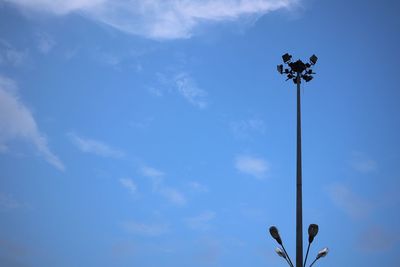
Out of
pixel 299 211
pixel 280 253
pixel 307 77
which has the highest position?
pixel 307 77

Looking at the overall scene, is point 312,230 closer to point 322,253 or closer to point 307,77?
point 322,253

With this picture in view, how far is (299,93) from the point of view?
55.8 ft

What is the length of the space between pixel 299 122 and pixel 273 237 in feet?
17.4

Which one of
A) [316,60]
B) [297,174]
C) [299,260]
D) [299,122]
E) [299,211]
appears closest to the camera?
[299,260]

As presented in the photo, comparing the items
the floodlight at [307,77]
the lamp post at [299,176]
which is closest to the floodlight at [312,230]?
the lamp post at [299,176]

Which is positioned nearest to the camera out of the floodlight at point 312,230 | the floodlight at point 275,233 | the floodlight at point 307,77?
the floodlight at point 312,230

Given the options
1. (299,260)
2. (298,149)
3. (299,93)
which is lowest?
(299,260)

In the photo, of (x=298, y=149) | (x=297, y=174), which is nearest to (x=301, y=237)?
(x=297, y=174)

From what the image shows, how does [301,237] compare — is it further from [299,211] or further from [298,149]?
[298,149]

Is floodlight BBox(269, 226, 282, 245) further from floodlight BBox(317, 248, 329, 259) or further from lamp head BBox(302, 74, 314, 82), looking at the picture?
lamp head BBox(302, 74, 314, 82)

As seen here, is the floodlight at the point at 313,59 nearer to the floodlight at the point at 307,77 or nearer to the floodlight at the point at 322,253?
the floodlight at the point at 307,77

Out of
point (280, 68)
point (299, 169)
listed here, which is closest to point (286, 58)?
Result: point (280, 68)

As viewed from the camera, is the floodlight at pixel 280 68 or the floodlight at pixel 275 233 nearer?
the floodlight at pixel 275 233

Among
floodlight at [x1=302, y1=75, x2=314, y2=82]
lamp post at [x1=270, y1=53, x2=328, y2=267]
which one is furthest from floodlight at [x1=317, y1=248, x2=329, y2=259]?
floodlight at [x1=302, y1=75, x2=314, y2=82]
